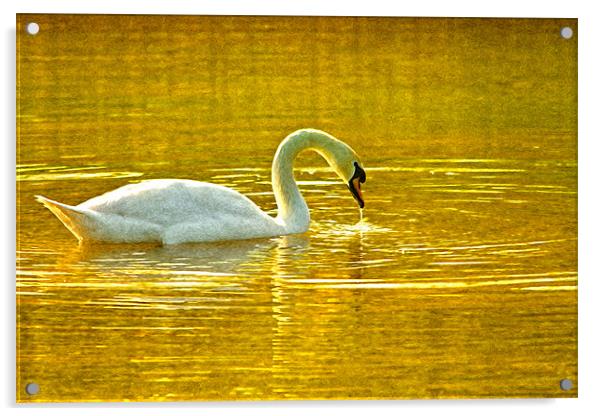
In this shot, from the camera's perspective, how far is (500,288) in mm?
5996

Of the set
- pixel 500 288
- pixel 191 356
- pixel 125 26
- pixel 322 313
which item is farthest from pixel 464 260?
pixel 125 26

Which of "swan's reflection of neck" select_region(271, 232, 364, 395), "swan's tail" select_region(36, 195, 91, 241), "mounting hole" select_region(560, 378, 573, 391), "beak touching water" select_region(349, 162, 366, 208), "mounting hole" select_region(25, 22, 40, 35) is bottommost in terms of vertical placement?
"mounting hole" select_region(560, 378, 573, 391)

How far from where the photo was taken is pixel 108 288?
589 cm

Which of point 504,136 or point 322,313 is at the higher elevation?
point 504,136

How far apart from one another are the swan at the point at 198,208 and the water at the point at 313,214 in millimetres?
48

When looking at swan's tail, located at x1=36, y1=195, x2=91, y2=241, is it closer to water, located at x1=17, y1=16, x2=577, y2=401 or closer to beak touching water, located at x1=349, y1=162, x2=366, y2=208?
water, located at x1=17, y1=16, x2=577, y2=401

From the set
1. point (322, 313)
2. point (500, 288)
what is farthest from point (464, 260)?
point (322, 313)

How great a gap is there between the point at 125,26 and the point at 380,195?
1225mm

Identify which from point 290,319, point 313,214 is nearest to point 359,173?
point 313,214

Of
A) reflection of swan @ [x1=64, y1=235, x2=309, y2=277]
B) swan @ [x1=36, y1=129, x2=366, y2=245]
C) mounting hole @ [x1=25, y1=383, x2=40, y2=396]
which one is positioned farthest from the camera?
swan @ [x1=36, y1=129, x2=366, y2=245]

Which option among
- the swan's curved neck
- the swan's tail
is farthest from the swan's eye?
the swan's tail

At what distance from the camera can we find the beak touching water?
19.9ft

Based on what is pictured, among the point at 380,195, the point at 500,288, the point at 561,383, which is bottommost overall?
the point at 561,383

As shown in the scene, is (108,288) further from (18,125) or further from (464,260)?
(464,260)
